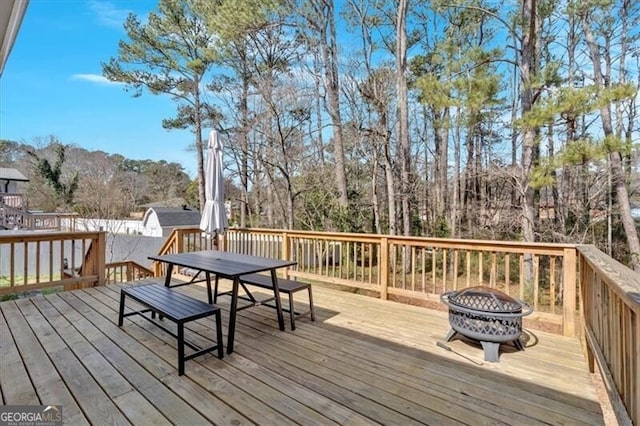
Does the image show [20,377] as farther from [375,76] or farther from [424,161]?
[424,161]

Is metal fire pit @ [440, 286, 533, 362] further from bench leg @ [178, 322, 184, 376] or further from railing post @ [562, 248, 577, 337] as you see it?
bench leg @ [178, 322, 184, 376]

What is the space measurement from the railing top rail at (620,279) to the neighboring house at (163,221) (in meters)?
18.8

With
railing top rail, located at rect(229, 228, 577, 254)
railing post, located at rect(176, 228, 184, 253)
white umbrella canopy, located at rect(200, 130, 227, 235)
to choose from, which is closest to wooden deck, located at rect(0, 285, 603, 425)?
railing top rail, located at rect(229, 228, 577, 254)

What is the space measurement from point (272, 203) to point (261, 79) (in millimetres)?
3953

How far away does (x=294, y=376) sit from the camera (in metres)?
2.42

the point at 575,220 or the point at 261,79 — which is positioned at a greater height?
the point at 261,79

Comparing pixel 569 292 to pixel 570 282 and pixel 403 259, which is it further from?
pixel 403 259

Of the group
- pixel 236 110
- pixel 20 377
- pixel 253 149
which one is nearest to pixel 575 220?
pixel 253 149

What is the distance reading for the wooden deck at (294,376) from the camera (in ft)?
6.49

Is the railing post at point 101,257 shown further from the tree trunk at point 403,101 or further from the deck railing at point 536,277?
the tree trunk at point 403,101

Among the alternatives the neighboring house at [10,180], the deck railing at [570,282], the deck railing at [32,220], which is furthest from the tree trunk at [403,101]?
the neighboring house at [10,180]

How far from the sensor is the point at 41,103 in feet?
64.4

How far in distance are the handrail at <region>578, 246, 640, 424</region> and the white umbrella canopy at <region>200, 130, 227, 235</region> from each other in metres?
4.33

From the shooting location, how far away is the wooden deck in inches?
77.9
